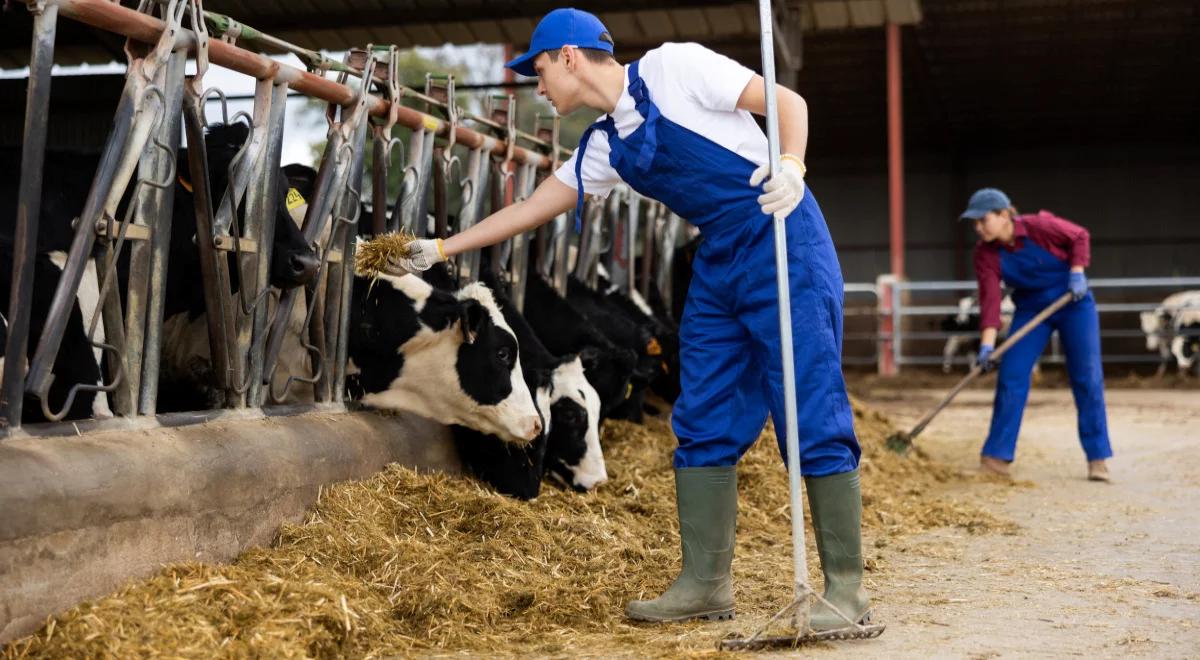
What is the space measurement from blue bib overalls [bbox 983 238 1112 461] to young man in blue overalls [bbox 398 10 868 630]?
4.54 m

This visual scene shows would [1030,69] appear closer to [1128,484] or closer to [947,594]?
[1128,484]

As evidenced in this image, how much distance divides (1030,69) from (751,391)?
65.9ft

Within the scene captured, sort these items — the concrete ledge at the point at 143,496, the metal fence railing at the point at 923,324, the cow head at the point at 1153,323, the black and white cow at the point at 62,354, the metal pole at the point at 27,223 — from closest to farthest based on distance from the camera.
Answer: the concrete ledge at the point at 143,496
the metal pole at the point at 27,223
the black and white cow at the point at 62,354
the metal fence railing at the point at 923,324
the cow head at the point at 1153,323

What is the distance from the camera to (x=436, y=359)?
5230 mm

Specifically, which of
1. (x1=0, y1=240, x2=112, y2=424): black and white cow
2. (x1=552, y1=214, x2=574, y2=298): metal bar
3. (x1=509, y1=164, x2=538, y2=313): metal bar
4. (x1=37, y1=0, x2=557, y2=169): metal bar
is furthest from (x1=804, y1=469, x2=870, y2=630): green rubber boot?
(x1=552, y1=214, x2=574, y2=298): metal bar

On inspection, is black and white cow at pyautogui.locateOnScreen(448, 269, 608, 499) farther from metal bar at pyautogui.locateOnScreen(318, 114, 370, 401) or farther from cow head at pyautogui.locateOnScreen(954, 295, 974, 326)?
cow head at pyautogui.locateOnScreen(954, 295, 974, 326)

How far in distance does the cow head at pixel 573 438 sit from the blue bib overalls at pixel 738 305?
2.11 metres

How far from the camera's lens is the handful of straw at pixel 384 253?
4.44m

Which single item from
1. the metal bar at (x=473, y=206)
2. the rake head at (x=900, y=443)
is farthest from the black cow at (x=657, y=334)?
the metal bar at (x=473, y=206)

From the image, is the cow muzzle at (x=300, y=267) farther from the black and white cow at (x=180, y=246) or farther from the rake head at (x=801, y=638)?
the rake head at (x=801, y=638)

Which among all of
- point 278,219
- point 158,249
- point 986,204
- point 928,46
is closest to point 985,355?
point 986,204

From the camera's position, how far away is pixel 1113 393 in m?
15.1

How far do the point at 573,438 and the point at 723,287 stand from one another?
2326 mm

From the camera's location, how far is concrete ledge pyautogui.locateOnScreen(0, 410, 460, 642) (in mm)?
2943
